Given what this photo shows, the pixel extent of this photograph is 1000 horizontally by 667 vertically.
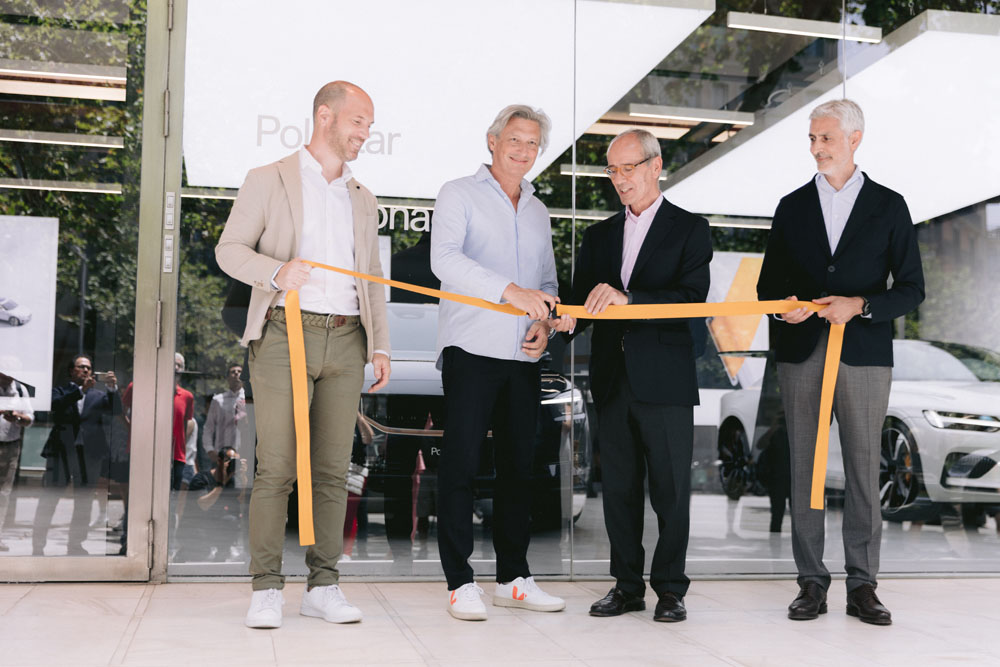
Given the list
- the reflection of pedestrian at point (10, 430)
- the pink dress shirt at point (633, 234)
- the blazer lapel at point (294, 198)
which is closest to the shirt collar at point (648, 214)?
the pink dress shirt at point (633, 234)

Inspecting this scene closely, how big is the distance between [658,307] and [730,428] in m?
1.37

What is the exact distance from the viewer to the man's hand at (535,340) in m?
3.70

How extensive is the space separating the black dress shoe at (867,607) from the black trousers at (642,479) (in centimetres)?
62

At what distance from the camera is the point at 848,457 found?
12.5 ft

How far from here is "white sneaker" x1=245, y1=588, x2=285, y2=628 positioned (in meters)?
3.35

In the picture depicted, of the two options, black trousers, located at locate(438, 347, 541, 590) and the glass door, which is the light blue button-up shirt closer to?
black trousers, located at locate(438, 347, 541, 590)

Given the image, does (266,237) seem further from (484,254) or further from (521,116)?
(521,116)

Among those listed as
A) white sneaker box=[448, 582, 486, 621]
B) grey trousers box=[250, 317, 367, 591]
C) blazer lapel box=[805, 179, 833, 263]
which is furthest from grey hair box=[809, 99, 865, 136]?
white sneaker box=[448, 582, 486, 621]

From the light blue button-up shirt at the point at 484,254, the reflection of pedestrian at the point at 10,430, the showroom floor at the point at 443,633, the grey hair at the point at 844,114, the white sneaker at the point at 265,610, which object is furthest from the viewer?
the reflection of pedestrian at the point at 10,430

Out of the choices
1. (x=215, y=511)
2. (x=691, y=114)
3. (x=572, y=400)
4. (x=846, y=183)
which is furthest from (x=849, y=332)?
(x=215, y=511)

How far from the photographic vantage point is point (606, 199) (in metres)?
4.73

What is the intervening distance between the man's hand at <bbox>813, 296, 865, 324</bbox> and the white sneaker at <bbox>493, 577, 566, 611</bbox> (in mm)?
1454

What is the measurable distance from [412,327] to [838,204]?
1.84m

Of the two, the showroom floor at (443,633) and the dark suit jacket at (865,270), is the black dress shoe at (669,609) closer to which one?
the showroom floor at (443,633)
